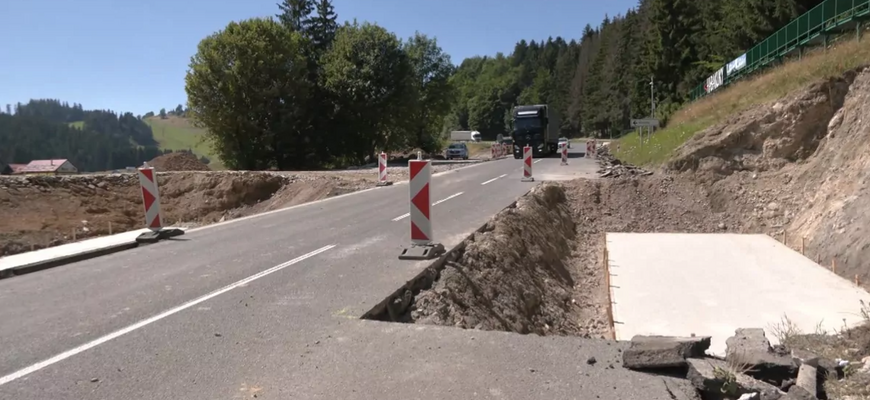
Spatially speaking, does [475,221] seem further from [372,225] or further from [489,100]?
[489,100]

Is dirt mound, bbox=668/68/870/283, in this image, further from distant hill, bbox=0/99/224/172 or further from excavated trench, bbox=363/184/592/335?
distant hill, bbox=0/99/224/172

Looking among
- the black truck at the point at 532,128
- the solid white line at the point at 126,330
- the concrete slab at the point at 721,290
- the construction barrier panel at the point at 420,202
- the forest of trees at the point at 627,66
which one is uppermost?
the forest of trees at the point at 627,66

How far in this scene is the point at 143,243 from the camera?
10078 millimetres

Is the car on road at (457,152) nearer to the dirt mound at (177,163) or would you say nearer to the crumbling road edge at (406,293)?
the dirt mound at (177,163)

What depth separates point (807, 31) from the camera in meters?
23.3

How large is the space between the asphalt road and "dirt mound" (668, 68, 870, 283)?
8.64 m

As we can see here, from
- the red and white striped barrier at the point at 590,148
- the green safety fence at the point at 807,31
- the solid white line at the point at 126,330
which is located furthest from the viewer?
the red and white striped barrier at the point at 590,148

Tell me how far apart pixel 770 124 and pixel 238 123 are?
36935mm

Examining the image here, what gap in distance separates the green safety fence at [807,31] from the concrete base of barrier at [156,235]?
21.3 meters

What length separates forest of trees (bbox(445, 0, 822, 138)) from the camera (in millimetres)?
38481

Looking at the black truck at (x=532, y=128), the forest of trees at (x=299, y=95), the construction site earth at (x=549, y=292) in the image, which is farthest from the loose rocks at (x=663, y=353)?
the forest of trees at (x=299, y=95)

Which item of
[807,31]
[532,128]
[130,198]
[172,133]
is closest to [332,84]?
[532,128]

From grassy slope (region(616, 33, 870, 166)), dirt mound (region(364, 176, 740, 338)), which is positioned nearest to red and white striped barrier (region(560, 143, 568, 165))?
grassy slope (region(616, 33, 870, 166))

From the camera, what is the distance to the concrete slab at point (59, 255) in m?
7.87
